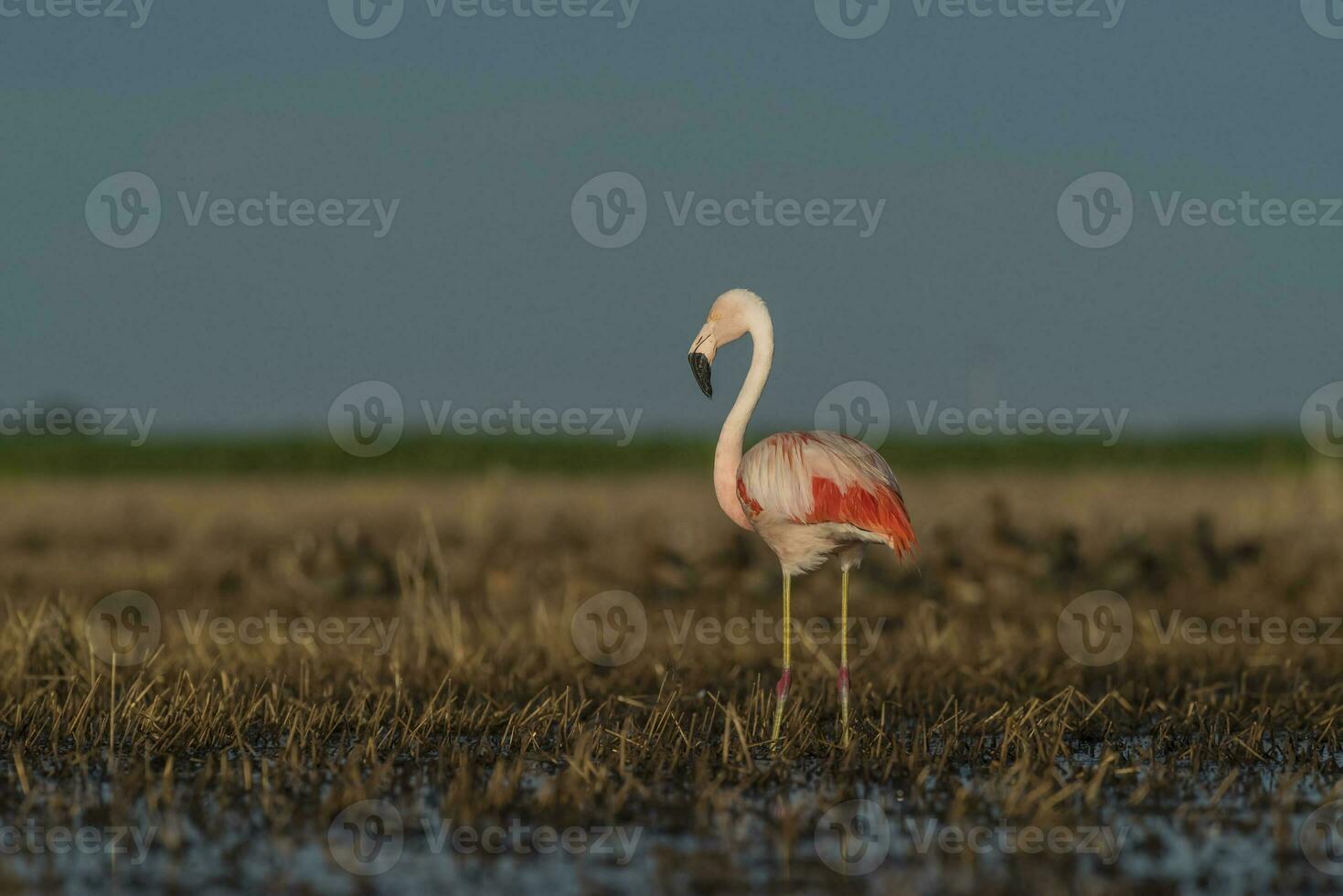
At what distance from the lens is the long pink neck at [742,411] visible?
7.95m

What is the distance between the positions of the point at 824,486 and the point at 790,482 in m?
0.16

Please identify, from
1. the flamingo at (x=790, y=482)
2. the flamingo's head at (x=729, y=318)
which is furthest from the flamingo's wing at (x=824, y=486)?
the flamingo's head at (x=729, y=318)

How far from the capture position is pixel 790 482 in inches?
308

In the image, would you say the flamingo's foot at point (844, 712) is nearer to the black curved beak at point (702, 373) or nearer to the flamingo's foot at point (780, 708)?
the flamingo's foot at point (780, 708)

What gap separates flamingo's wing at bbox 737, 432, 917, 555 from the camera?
305 inches

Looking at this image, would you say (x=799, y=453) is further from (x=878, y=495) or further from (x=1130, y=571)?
(x=1130, y=571)

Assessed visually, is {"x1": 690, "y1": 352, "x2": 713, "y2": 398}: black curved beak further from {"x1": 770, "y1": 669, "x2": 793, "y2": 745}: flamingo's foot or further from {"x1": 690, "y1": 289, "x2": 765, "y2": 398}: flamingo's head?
{"x1": 770, "y1": 669, "x2": 793, "y2": 745}: flamingo's foot

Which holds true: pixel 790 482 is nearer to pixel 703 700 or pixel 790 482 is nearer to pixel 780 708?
pixel 780 708

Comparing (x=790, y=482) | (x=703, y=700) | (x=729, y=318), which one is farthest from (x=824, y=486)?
(x=703, y=700)

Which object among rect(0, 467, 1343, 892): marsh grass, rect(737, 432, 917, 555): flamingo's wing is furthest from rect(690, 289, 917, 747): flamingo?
rect(0, 467, 1343, 892): marsh grass

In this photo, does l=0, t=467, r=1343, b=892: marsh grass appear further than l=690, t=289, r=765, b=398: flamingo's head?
No

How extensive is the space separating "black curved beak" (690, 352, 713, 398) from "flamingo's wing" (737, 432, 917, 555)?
0.41 metres

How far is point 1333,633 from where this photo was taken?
12.4m

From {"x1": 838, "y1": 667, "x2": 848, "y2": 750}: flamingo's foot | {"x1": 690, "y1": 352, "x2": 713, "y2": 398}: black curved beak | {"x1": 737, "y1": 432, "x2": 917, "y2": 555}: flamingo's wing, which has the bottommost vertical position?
{"x1": 838, "y1": 667, "x2": 848, "y2": 750}: flamingo's foot
